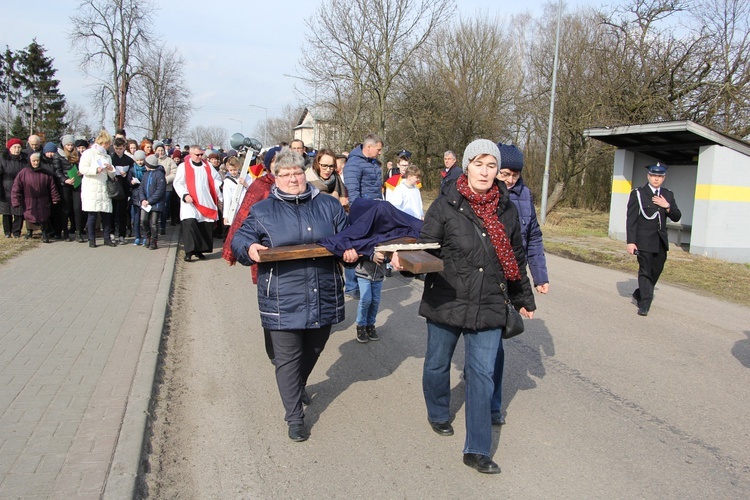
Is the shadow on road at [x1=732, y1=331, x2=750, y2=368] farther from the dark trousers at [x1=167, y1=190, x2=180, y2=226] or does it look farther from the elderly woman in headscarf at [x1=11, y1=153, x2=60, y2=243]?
the dark trousers at [x1=167, y1=190, x2=180, y2=226]

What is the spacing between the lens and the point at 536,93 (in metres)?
27.6

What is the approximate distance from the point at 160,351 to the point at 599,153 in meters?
21.0

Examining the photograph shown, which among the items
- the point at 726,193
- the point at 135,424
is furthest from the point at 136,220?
the point at 726,193

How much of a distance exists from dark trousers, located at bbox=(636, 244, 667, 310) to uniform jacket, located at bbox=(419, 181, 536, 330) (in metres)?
5.09

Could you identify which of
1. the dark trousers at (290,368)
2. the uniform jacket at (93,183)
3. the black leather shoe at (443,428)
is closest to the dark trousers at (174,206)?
the uniform jacket at (93,183)

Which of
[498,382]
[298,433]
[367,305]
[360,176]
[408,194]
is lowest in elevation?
[298,433]

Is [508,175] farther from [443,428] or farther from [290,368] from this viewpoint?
[290,368]

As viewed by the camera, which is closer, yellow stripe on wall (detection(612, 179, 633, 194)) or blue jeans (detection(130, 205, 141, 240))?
blue jeans (detection(130, 205, 141, 240))

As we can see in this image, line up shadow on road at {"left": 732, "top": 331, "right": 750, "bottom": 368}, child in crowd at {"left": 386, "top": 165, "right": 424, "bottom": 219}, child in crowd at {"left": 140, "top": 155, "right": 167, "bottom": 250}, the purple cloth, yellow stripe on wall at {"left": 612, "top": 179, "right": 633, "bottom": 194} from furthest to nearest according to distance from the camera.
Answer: yellow stripe on wall at {"left": 612, "top": 179, "right": 633, "bottom": 194}, child in crowd at {"left": 140, "top": 155, "right": 167, "bottom": 250}, child in crowd at {"left": 386, "top": 165, "right": 424, "bottom": 219}, shadow on road at {"left": 732, "top": 331, "right": 750, "bottom": 368}, the purple cloth

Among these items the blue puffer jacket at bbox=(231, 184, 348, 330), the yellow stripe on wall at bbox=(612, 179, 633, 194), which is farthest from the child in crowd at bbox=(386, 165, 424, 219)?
the yellow stripe on wall at bbox=(612, 179, 633, 194)

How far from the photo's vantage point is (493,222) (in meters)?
3.87

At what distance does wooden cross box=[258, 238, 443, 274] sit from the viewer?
11.5 ft

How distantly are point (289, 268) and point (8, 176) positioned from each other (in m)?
10.3

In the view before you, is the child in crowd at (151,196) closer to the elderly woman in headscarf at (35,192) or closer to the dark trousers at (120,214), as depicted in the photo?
the dark trousers at (120,214)
